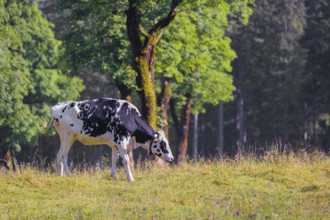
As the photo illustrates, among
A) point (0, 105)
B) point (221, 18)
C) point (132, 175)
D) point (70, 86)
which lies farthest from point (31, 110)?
point (132, 175)

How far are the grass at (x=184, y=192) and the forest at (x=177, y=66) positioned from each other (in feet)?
4.10

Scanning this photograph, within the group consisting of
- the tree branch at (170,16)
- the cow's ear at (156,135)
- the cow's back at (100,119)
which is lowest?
the cow's ear at (156,135)

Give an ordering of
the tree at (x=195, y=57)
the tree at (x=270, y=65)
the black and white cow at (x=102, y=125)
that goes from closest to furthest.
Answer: the black and white cow at (x=102, y=125) < the tree at (x=195, y=57) < the tree at (x=270, y=65)

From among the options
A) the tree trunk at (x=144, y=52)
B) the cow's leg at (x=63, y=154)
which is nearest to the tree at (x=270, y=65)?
the tree trunk at (x=144, y=52)

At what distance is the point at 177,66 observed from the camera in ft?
134

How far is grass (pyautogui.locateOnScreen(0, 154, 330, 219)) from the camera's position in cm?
1377

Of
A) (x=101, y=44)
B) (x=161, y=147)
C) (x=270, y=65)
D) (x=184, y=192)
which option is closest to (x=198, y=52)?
(x=101, y=44)

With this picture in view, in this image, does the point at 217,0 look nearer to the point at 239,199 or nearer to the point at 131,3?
the point at 131,3

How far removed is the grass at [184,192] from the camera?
13.8 m

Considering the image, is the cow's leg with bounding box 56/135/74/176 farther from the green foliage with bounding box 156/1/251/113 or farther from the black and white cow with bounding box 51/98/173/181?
the green foliage with bounding box 156/1/251/113

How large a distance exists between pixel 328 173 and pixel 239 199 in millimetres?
4908

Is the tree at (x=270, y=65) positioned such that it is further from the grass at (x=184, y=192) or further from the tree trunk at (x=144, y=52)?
the grass at (x=184, y=192)

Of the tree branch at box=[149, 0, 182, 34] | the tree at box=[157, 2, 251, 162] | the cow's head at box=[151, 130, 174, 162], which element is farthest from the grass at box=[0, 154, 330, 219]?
the tree at box=[157, 2, 251, 162]

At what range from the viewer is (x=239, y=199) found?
1545 centimetres
